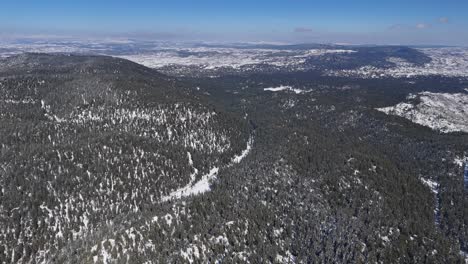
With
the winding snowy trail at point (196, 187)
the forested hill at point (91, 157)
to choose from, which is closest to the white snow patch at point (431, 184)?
the winding snowy trail at point (196, 187)

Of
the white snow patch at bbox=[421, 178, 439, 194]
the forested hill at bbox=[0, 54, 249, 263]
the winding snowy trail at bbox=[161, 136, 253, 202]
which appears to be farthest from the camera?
the white snow patch at bbox=[421, 178, 439, 194]

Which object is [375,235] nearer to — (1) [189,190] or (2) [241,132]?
(1) [189,190]

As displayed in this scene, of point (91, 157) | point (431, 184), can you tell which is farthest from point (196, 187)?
point (431, 184)

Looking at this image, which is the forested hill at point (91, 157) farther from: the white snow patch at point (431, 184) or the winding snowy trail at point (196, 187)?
the white snow patch at point (431, 184)

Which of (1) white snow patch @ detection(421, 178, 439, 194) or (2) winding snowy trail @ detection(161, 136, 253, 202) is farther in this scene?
(1) white snow patch @ detection(421, 178, 439, 194)

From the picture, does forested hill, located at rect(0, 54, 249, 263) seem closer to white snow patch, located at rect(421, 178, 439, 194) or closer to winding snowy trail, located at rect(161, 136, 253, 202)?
winding snowy trail, located at rect(161, 136, 253, 202)

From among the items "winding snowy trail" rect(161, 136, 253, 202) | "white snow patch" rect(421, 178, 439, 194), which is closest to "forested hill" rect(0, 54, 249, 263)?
"winding snowy trail" rect(161, 136, 253, 202)

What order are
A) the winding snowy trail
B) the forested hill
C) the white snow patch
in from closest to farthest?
the forested hill, the winding snowy trail, the white snow patch

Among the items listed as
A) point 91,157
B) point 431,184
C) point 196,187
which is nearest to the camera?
point 91,157

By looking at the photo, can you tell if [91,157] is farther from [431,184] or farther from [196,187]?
[431,184]
